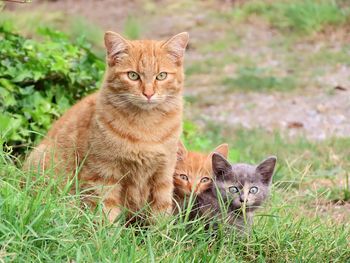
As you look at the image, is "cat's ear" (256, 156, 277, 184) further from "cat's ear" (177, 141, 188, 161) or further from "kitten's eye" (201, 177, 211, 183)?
"cat's ear" (177, 141, 188, 161)

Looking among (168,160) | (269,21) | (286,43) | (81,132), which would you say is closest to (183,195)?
(168,160)

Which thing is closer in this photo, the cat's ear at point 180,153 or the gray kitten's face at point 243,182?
the gray kitten's face at point 243,182

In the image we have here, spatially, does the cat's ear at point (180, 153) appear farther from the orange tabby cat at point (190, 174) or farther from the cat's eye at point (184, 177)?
the cat's eye at point (184, 177)

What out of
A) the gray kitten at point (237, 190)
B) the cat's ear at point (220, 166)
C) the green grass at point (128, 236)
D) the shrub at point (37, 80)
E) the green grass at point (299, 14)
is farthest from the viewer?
the green grass at point (299, 14)

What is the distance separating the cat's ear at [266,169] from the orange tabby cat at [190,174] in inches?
14.0

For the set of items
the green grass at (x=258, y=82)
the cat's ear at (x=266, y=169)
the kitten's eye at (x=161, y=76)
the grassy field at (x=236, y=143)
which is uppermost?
the kitten's eye at (x=161, y=76)

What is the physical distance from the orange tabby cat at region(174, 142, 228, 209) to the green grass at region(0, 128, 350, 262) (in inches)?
14.8

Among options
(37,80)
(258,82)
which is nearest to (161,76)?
(37,80)

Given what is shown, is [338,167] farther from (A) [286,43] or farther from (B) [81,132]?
(A) [286,43]

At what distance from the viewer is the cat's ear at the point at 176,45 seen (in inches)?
Answer: 181

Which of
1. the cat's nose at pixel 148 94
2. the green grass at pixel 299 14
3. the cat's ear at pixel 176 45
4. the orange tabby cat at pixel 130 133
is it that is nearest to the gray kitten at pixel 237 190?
the orange tabby cat at pixel 130 133

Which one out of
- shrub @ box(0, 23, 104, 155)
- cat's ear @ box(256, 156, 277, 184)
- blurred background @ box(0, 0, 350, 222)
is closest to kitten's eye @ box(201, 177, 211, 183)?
cat's ear @ box(256, 156, 277, 184)

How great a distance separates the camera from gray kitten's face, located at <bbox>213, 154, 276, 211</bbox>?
14.2ft

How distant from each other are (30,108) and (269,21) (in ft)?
22.5
